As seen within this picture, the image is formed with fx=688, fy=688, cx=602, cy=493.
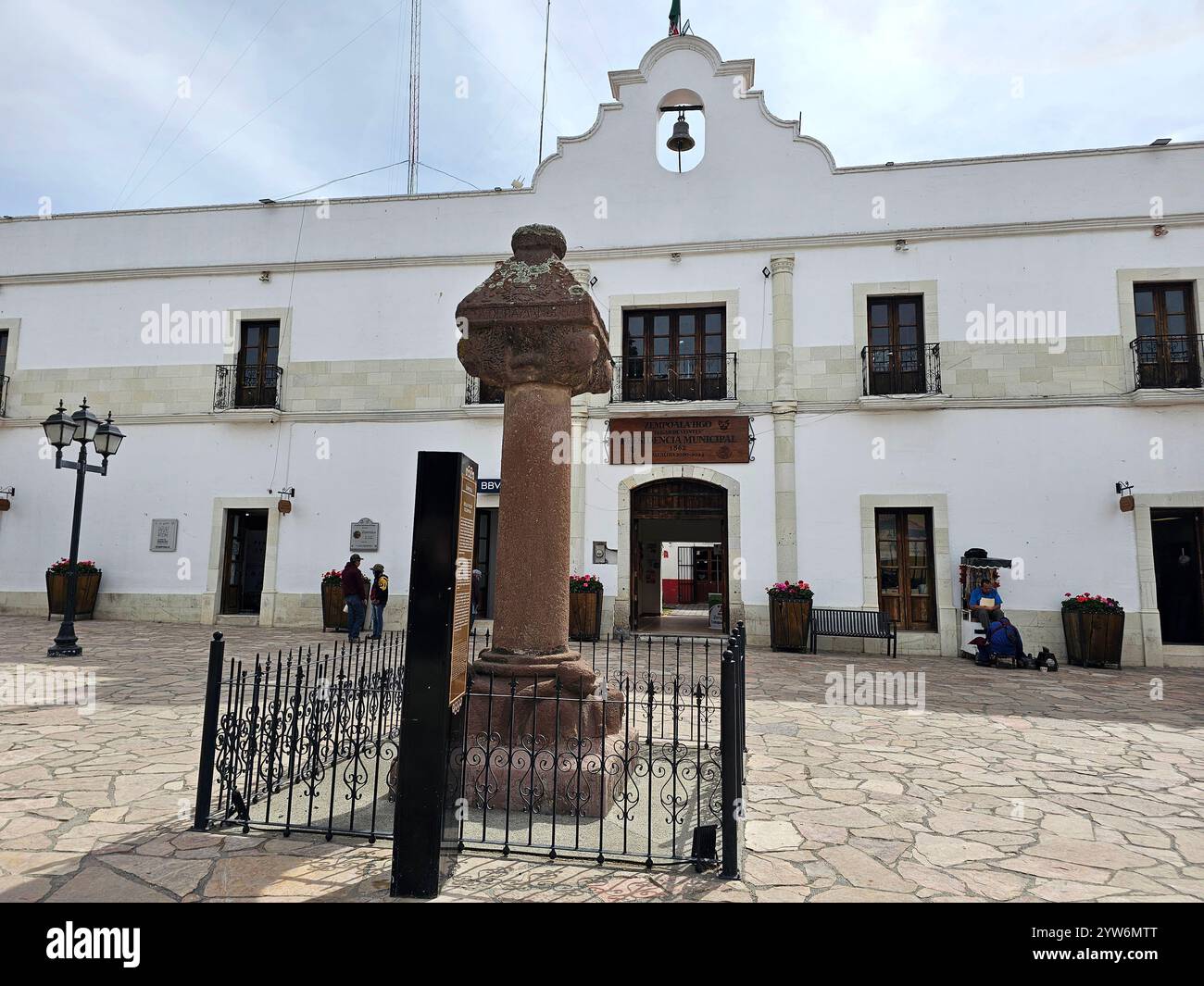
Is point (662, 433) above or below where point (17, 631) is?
above

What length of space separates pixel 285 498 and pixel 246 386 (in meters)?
2.64

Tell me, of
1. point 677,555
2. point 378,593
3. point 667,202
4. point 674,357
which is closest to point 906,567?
point 674,357

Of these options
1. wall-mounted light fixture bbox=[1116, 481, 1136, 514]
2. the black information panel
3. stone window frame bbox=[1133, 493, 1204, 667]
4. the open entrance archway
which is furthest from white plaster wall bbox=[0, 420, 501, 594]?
stone window frame bbox=[1133, 493, 1204, 667]

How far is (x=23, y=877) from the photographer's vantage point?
3.09 meters

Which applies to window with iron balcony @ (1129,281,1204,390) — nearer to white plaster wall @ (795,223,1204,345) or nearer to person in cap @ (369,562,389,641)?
white plaster wall @ (795,223,1204,345)

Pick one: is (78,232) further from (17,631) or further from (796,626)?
(796,626)

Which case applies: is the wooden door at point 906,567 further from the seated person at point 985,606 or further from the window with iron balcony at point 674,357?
the window with iron balcony at point 674,357

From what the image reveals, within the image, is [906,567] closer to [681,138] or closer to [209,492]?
[681,138]

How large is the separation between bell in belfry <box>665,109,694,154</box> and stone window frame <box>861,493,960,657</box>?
7372 mm

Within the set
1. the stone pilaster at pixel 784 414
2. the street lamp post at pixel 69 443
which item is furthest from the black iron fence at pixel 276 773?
the stone pilaster at pixel 784 414

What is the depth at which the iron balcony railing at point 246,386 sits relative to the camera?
1402cm

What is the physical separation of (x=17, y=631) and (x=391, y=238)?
9668 mm

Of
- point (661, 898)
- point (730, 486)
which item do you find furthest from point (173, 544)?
point (661, 898)

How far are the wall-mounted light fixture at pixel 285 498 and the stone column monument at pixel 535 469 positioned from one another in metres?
10.3
